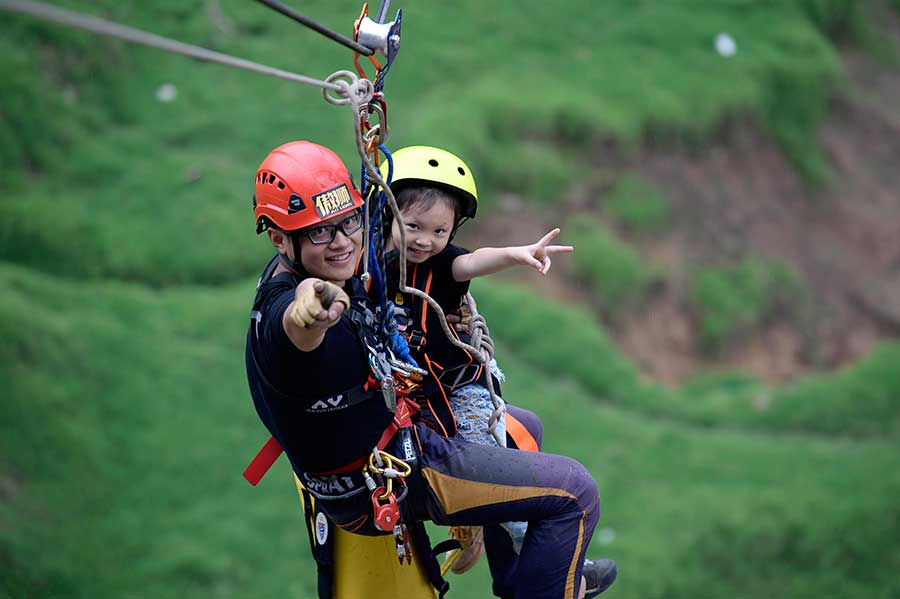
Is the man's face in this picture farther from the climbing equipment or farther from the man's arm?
the man's arm

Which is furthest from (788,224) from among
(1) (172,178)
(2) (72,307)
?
(2) (72,307)

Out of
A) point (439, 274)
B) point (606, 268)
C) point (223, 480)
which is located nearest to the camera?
point (439, 274)

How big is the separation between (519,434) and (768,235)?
5542 millimetres

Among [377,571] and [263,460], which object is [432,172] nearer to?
[263,460]

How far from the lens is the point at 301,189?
9.31ft

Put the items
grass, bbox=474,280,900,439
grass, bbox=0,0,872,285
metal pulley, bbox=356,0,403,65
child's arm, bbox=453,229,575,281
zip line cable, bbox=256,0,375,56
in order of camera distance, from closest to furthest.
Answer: zip line cable, bbox=256,0,375,56, metal pulley, bbox=356,0,403,65, child's arm, bbox=453,229,575,281, grass, bbox=0,0,872,285, grass, bbox=474,280,900,439

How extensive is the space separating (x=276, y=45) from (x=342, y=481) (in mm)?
5409

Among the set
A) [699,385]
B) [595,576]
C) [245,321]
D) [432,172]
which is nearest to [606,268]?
[699,385]

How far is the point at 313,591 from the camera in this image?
575 cm

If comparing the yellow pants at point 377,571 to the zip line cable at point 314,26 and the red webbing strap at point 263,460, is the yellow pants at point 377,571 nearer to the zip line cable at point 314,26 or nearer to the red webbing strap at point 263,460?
the red webbing strap at point 263,460

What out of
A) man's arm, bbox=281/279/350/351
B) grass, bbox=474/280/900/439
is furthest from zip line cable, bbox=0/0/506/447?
grass, bbox=474/280/900/439

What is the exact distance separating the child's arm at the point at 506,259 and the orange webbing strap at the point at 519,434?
53 centimetres

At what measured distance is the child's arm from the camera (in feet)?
9.98

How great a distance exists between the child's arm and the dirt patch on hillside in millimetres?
4113
